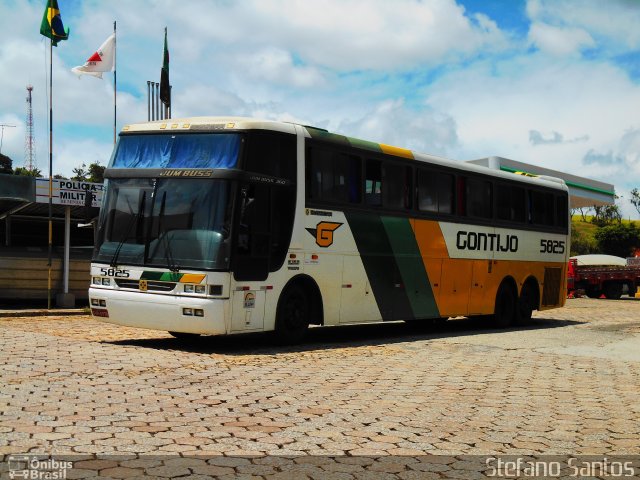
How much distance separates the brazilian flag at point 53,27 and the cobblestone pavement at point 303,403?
460 inches

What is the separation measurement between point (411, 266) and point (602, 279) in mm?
25313

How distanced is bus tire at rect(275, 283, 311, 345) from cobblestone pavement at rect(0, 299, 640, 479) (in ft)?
1.40

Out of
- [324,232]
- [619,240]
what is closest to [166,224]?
[324,232]

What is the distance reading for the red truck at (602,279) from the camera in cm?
3856

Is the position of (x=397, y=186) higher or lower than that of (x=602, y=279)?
higher

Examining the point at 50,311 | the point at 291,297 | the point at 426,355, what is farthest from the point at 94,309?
the point at 50,311

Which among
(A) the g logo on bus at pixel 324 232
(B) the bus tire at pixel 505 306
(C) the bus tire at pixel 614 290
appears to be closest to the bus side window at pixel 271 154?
(A) the g logo on bus at pixel 324 232

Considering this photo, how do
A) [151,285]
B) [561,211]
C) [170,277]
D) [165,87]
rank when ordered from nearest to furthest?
[170,277] → [151,285] → [561,211] → [165,87]

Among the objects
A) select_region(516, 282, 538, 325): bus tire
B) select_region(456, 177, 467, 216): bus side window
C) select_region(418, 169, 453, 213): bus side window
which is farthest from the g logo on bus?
select_region(516, 282, 538, 325): bus tire

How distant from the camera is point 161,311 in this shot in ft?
40.1

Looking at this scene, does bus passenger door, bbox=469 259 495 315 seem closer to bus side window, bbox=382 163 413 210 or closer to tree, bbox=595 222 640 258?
bus side window, bbox=382 163 413 210

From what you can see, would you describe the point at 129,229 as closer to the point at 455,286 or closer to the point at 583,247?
the point at 455,286

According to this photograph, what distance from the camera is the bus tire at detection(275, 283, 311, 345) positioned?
13.1m

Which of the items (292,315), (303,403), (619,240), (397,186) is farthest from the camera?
(619,240)
